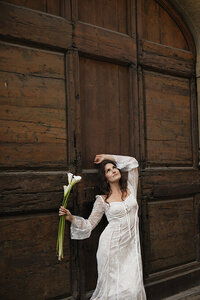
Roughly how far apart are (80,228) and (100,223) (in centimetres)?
43

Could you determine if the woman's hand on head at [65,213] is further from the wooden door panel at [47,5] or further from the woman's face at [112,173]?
the wooden door panel at [47,5]

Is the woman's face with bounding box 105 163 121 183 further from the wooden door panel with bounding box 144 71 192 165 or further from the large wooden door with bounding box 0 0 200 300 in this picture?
the wooden door panel with bounding box 144 71 192 165

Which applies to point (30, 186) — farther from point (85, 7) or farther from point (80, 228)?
point (85, 7)

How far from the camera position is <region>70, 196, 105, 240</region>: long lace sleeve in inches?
112

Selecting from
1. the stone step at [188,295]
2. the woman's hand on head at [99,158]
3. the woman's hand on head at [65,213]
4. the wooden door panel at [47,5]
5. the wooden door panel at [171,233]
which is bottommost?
the stone step at [188,295]

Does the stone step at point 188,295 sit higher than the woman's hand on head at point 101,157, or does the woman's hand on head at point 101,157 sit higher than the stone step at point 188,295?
the woman's hand on head at point 101,157

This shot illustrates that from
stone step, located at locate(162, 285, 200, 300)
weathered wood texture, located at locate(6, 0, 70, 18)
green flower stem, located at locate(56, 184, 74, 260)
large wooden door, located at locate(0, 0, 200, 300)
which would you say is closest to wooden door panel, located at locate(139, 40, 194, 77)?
large wooden door, located at locate(0, 0, 200, 300)

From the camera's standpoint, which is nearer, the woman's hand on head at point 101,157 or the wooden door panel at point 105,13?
the woman's hand on head at point 101,157

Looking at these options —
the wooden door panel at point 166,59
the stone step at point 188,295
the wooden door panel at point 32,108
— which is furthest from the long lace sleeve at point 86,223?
the wooden door panel at point 166,59

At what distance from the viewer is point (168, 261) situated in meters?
3.74

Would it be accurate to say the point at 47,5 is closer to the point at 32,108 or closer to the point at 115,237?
the point at 32,108

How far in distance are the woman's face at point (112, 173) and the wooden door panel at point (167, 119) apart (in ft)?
2.18

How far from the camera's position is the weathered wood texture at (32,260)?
2.64 m

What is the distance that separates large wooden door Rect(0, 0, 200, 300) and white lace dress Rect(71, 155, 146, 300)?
0.59 ft
